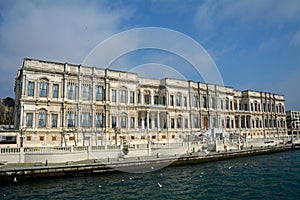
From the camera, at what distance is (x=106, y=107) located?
33875 millimetres

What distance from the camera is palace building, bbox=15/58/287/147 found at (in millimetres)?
29500

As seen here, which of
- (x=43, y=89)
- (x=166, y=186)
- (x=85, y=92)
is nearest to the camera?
(x=166, y=186)

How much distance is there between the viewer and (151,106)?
127 ft

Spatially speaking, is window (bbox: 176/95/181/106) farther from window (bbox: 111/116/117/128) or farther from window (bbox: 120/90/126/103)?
window (bbox: 111/116/117/128)

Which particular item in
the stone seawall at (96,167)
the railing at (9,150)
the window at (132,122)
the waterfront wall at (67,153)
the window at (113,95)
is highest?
the window at (113,95)

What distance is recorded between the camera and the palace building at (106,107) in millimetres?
29500

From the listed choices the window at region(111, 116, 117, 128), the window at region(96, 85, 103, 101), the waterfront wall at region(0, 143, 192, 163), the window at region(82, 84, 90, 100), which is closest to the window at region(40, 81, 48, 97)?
the window at region(82, 84, 90, 100)

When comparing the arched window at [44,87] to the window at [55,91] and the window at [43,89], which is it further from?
the window at [55,91]

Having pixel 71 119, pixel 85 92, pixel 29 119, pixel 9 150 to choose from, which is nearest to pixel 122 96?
pixel 85 92

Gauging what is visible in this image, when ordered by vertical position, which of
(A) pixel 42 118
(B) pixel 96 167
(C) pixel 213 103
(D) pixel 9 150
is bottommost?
(B) pixel 96 167

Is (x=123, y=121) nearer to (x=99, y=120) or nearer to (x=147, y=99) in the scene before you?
(x=99, y=120)

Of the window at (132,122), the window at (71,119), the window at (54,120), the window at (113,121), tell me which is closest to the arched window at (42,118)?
the window at (54,120)

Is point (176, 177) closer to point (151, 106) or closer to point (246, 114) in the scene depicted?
point (151, 106)

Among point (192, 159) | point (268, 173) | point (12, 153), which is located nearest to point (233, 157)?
point (192, 159)
